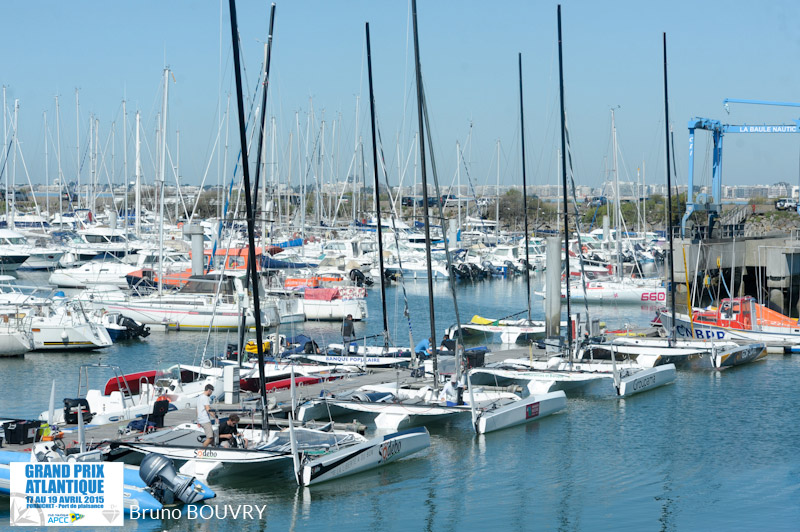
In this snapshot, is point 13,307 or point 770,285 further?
point 770,285

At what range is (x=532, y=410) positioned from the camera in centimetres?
2545

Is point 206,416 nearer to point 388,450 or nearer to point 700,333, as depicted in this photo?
point 388,450

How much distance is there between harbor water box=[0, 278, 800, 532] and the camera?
1788cm

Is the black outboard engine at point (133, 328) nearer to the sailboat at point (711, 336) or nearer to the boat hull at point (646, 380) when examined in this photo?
the sailboat at point (711, 336)

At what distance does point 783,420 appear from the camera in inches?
1038

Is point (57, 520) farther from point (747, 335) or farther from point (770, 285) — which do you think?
point (770, 285)

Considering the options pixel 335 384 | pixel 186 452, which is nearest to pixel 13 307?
pixel 335 384

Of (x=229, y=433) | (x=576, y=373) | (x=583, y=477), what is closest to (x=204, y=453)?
(x=229, y=433)

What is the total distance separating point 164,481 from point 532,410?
35.9 ft

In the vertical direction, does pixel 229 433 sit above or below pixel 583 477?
above

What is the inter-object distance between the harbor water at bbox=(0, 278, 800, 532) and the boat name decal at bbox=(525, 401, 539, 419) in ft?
0.95

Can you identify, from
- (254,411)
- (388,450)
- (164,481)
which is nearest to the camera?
(164,481)

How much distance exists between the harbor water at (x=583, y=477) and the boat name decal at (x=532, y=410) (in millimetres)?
290

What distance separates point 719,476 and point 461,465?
18.1 feet
